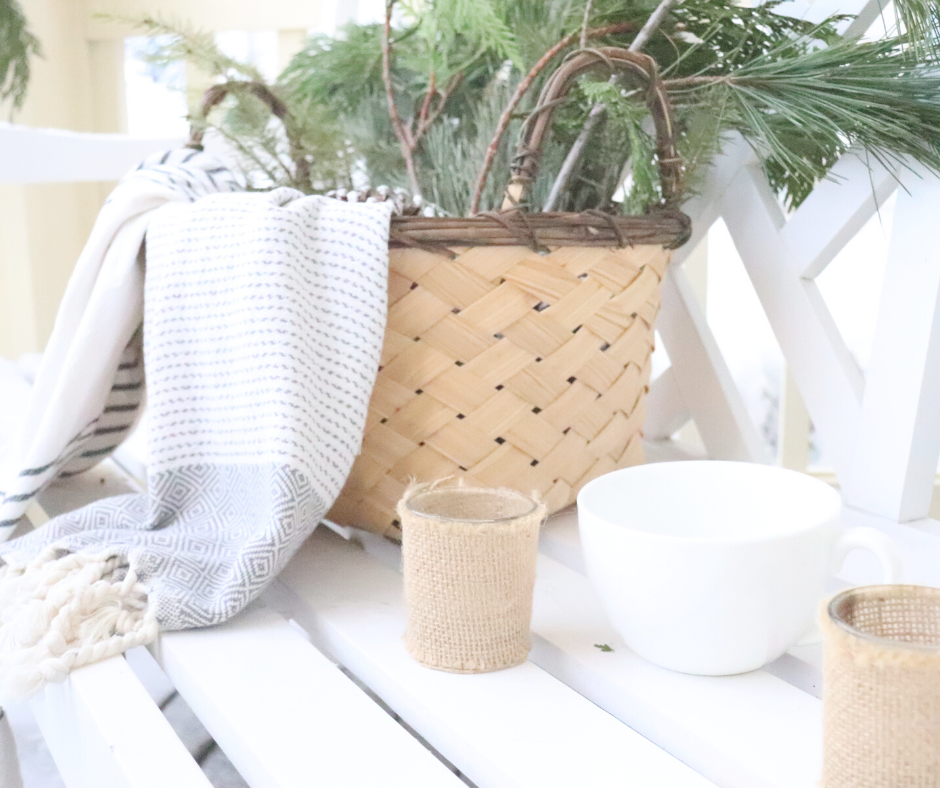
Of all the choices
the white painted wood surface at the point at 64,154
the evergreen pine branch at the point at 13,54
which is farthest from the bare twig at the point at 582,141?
the evergreen pine branch at the point at 13,54

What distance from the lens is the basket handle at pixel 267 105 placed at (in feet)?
2.16

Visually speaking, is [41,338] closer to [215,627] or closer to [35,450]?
[35,450]

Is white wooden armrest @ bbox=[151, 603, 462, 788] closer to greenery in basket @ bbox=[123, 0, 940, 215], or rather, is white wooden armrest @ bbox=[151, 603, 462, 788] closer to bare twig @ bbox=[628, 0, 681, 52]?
greenery in basket @ bbox=[123, 0, 940, 215]

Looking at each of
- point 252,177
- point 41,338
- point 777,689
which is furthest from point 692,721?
point 41,338

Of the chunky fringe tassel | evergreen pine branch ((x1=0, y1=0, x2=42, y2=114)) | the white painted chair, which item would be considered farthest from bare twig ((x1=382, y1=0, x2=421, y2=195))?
evergreen pine branch ((x1=0, y1=0, x2=42, y2=114))

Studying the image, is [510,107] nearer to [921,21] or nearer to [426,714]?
[921,21]

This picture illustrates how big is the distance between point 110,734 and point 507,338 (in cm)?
29

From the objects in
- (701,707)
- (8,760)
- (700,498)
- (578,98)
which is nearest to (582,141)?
(578,98)

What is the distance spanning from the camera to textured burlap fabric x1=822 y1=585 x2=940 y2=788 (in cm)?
25

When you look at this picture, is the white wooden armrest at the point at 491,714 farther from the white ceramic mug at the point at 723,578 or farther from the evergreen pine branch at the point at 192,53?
the evergreen pine branch at the point at 192,53

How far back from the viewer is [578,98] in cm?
63

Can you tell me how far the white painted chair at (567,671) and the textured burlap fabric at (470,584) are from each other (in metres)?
0.01

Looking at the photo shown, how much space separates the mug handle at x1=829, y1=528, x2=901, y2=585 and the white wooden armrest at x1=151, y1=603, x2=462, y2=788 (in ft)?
0.58

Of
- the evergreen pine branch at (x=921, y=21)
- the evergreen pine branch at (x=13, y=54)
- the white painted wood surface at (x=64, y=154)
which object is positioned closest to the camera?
the evergreen pine branch at (x=921, y=21)
